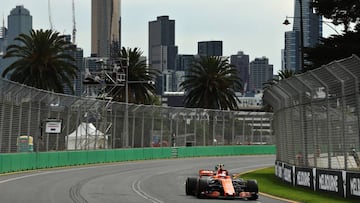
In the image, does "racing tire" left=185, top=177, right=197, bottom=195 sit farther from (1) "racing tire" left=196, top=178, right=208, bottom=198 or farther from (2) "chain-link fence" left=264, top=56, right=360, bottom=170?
(2) "chain-link fence" left=264, top=56, right=360, bottom=170

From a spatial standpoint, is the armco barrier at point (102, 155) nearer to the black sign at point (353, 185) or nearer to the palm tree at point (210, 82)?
the palm tree at point (210, 82)

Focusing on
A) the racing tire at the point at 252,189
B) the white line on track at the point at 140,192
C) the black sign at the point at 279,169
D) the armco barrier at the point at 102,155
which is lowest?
the white line on track at the point at 140,192

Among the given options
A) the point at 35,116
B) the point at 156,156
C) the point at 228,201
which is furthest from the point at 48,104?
the point at 228,201

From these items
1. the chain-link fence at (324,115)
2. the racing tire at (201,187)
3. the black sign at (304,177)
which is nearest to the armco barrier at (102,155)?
the chain-link fence at (324,115)

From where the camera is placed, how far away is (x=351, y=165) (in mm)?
18672

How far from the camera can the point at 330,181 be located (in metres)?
20.0

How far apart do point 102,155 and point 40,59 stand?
33.1 feet

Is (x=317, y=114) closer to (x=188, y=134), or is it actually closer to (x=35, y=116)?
(x=35, y=116)

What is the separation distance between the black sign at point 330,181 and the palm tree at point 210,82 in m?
49.3

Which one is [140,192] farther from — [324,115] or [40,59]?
[40,59]

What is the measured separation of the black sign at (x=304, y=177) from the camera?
22056 mm

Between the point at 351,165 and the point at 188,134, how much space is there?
4419cm

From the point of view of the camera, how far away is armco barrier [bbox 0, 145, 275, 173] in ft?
110

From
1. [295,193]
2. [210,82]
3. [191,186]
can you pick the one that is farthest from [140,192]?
[210,82]
